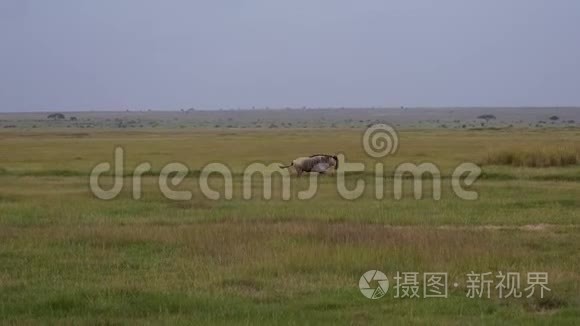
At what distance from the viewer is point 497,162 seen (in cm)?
3253

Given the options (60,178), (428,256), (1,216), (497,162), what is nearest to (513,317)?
(428,256)

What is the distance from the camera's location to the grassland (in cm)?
834

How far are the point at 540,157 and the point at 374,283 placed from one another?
77.1ft

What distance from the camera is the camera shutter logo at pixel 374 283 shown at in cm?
911

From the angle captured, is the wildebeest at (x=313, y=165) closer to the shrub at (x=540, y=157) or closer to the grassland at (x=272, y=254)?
the grassland at (x=272, y=254)

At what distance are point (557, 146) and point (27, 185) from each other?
67.9 feet
